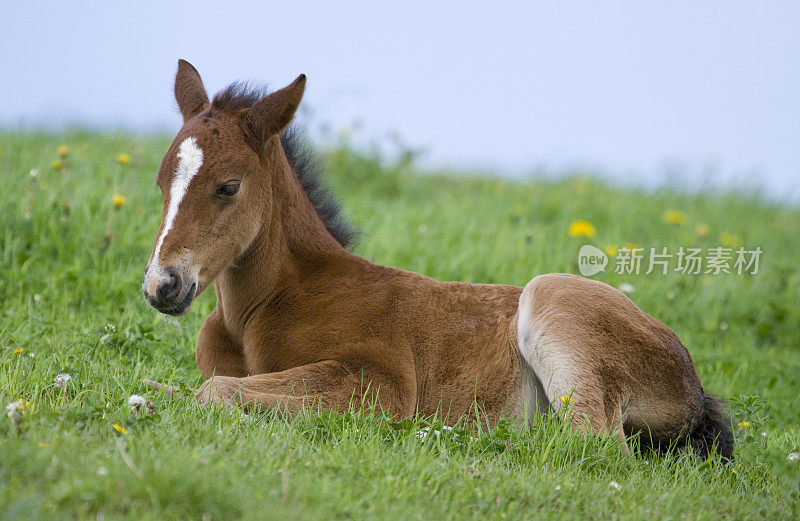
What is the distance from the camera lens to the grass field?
8.96 ft

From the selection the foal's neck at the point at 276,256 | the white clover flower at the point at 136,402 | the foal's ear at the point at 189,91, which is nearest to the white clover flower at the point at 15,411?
the white clover flower at the point at 136,402

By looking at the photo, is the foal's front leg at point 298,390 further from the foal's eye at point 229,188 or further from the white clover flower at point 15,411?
the foal's eye at point 229,188

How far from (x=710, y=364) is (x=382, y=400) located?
3.70m

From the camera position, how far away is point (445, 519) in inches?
115

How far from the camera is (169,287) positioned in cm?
368

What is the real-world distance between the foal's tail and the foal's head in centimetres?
269

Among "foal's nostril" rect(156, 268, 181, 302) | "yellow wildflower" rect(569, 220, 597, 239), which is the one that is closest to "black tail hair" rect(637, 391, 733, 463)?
"foal's nostril" rect(156, 268, 181, 302)

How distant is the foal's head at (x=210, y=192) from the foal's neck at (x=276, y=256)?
88 millimetres

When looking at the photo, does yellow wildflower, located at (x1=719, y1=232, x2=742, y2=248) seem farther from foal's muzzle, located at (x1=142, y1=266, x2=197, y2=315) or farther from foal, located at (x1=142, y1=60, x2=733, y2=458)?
foal's muzzle, located at (x1=142, y1=266, x2=197, y2=315)

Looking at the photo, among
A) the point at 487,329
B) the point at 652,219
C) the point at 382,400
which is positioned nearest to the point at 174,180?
the point at 382,400

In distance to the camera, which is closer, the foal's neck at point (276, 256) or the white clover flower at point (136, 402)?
the white clover flower at point (136, 402)

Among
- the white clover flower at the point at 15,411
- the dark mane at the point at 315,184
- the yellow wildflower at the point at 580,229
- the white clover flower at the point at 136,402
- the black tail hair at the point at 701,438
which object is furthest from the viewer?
the yellow wildflower at the point at 580,229

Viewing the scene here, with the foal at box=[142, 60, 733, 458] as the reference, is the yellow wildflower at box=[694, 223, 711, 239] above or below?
below

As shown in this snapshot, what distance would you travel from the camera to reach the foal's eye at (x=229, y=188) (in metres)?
3.92
